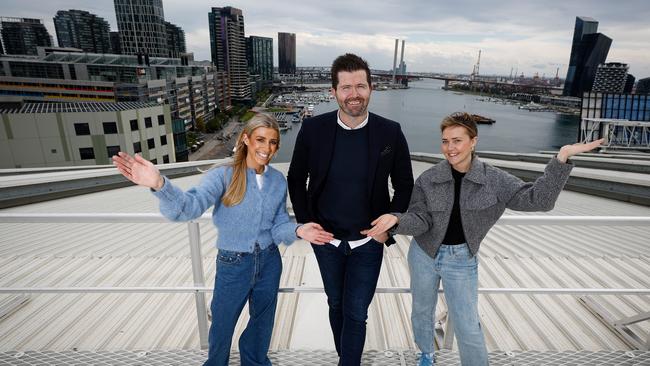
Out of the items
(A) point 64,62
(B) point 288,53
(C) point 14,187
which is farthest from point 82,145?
(B) point 288,53

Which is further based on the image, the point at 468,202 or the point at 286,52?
the point at 286,52

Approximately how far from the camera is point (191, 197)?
1.52 meters

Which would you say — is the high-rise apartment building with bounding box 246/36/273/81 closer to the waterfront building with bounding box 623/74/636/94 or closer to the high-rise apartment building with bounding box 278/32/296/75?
the high-rise apartment building with bounding box 278/32/296/75

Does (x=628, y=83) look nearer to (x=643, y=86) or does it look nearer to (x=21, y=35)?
(x=643, y=86)

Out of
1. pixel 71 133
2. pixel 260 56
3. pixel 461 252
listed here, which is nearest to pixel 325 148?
pixel 461 252

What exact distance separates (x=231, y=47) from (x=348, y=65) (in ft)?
408

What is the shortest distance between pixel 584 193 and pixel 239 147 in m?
9.85

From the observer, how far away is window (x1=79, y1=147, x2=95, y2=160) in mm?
24638

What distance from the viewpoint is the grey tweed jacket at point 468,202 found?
5.50ft

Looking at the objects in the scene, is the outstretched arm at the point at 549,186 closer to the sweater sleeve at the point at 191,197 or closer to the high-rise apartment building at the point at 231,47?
the sweater sleeve at the point at 191,197

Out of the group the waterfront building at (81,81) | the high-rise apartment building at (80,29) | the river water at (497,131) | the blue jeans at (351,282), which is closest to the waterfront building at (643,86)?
the river water at (497,131)

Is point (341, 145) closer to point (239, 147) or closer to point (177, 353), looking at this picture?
A: point (239, 147)

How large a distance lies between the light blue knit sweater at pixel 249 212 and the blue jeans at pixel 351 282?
0.27 metres

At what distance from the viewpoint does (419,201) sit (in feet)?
5.98
